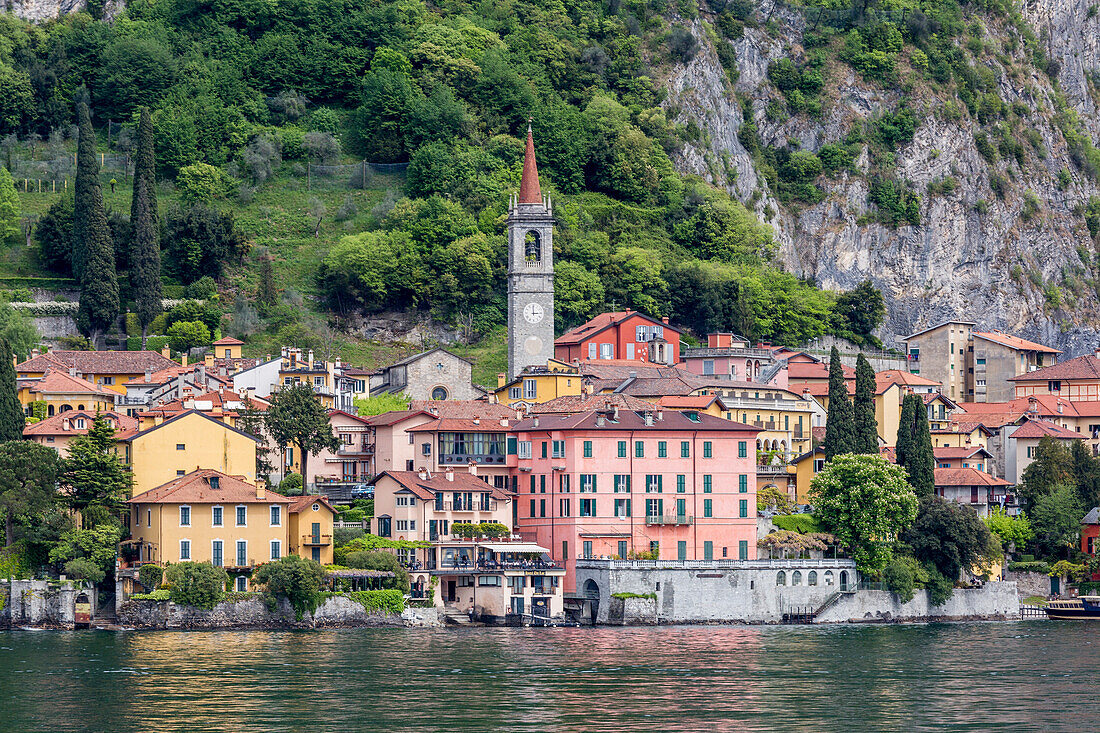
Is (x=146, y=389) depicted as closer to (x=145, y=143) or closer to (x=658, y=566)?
(x=145, y=143)

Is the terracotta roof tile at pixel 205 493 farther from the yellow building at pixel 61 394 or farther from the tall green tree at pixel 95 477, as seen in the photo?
the yellow building at pixel 61 394

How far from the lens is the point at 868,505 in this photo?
9369 centimetres

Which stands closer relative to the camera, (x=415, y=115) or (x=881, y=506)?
(x=881, y=506)

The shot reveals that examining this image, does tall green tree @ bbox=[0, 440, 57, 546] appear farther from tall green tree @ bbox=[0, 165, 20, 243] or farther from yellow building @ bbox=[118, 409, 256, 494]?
tall green tree @ bbox=[0, 165, 20, 243]

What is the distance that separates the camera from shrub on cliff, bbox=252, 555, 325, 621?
81.6m

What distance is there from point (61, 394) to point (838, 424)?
1626 inches

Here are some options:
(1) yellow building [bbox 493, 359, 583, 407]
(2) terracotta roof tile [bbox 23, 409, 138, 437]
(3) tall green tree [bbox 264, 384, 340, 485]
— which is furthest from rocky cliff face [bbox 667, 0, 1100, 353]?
(2) terracotta roof tile [bbox 23, 409, 138, 437]

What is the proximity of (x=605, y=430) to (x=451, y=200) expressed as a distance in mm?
49013

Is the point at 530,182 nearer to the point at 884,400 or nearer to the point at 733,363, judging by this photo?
the point at 733,363

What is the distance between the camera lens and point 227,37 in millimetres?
157625

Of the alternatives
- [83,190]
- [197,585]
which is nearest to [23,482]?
[197,585]

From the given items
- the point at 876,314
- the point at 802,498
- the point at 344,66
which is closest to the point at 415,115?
the point at 344,66

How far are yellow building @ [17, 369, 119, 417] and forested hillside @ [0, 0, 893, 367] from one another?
58.3 ft

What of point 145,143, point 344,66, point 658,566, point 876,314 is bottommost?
point 658,566
